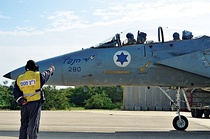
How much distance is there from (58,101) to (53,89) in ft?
4.87

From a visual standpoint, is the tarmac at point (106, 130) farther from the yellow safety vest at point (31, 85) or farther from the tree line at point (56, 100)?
the tree line at point (56, 100)

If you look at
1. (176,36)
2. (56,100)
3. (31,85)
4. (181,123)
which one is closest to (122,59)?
(176,36)

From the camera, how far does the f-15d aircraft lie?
12375 millimetres

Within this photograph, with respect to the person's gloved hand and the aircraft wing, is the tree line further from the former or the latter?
the person's gloved hand

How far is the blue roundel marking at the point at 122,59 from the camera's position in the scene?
12.4m

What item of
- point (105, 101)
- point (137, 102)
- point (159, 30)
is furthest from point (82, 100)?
point (159, 30)

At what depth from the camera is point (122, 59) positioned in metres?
12.5

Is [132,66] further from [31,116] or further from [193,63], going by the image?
[31,116]

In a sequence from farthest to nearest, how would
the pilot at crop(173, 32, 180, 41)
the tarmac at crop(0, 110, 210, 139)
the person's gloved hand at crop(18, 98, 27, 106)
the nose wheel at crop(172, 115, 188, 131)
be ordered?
the pilot at crop(173, 32, 180, 41) < the nose wheel at crop(172, 115, 188, 131) < the tarmac at crop(0, 110, 210, 139) < the person's gloved hand at crop(18, 98, 27, 106)

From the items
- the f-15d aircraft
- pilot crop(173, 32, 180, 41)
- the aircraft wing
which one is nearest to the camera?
the aircraft wing

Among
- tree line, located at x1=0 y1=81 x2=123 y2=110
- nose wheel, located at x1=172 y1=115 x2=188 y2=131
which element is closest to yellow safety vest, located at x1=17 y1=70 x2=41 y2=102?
nose wheel, located at x1=172 y1=115 x2=188 y2=131

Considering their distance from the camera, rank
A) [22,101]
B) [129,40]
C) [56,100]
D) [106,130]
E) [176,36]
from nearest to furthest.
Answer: [22,101] < [129,40] < [176,36] < [106,130] < [56,100]

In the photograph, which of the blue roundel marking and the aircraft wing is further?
the blue roundel marking

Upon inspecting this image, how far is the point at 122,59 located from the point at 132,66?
388 millimetres
